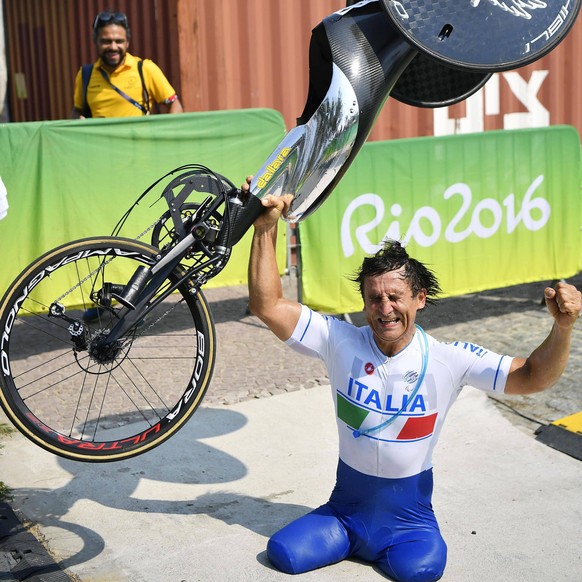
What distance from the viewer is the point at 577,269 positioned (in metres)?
8.30

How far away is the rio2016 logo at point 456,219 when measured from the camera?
23.7ft

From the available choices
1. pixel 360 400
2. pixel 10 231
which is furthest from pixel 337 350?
pixel 10 231

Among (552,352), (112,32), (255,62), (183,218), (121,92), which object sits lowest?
(552,352)

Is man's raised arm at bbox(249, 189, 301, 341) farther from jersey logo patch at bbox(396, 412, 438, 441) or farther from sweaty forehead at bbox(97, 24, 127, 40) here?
sweaty forehead at bbox(97, 24, 127, 40)

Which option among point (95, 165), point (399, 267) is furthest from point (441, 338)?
point (399, 267)

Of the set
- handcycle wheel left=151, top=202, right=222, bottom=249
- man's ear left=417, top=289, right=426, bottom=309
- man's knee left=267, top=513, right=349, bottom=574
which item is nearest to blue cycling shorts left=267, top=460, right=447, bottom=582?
man's knee left=267, top=513, right=349, bottom=574

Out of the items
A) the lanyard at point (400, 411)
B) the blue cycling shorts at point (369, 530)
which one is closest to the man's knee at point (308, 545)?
the blue cycling shorts at point (369, 530)

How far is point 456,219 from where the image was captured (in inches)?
299

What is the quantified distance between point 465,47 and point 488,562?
6.82ft

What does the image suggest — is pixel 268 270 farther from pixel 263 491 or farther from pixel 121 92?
pixel 121 92

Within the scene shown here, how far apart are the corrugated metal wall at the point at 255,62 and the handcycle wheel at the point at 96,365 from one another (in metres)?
2.09

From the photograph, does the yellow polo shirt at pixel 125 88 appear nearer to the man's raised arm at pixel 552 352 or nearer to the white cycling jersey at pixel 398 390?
the white cycling jersey at pixel 398 390

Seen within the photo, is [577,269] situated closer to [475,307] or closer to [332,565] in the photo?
[475,307]

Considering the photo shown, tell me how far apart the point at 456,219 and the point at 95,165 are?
2713mm
